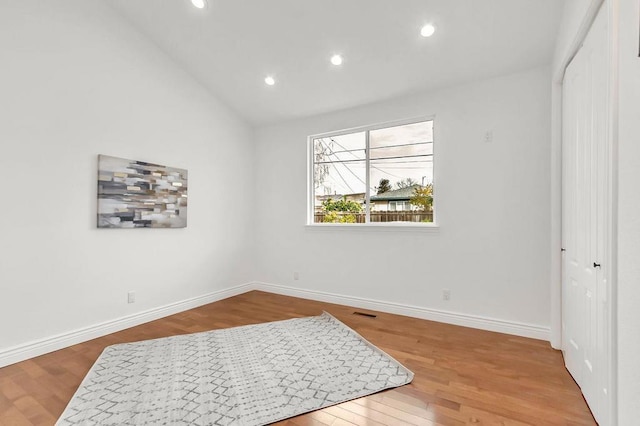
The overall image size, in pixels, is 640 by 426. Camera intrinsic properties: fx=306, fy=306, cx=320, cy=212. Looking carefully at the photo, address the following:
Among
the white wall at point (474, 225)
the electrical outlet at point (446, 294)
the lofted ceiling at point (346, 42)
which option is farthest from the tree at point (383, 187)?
the electrical outlet at point (446, 294)

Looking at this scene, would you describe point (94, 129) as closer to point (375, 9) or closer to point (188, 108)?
point (188, 108)

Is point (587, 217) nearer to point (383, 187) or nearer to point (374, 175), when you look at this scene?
point (383, 187)

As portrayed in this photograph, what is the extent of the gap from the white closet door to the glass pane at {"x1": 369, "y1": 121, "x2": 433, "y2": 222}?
4.57 feet

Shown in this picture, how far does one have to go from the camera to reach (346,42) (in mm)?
3135

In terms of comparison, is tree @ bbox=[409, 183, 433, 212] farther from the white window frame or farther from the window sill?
the window sill

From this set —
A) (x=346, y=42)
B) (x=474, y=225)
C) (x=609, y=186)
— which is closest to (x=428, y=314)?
(x=474, y=225)

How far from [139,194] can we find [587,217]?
407cm

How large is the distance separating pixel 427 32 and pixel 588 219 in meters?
2.07

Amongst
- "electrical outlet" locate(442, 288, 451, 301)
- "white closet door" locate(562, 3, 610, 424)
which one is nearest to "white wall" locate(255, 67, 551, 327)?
"electrical outlet" locate(442, 288, 451, 301)

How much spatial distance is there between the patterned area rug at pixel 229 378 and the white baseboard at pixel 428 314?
2.99 feet

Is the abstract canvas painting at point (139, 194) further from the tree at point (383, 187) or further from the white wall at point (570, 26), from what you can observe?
the white wall at point (570, 26)

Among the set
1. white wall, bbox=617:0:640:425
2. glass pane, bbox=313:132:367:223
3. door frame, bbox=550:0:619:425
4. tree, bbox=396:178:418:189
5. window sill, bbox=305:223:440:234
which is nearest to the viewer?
white wall, bbox=617:0:640:425

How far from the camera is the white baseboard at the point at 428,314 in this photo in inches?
120

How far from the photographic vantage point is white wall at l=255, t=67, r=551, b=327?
3.04m
